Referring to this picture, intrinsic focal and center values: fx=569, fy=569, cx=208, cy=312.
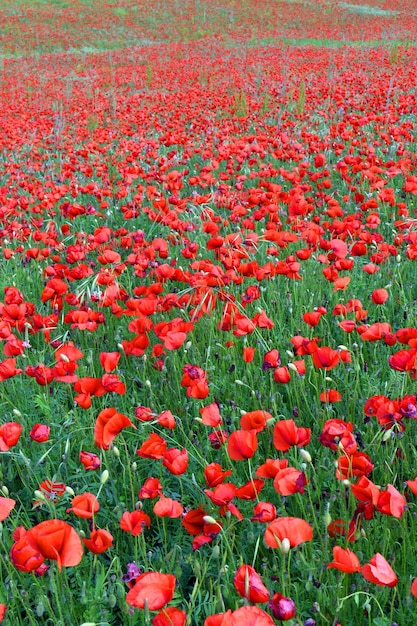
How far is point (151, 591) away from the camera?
1163 millimetres

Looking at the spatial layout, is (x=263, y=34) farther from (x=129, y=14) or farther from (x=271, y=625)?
(x=271, y=625)

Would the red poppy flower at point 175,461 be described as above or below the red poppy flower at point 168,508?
above

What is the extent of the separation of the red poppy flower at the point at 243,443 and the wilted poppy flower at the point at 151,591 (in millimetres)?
510

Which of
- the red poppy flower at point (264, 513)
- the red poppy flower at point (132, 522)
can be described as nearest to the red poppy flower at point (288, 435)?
the red poppy flower at point (264, 513)

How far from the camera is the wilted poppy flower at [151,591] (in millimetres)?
1157

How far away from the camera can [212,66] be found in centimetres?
1609

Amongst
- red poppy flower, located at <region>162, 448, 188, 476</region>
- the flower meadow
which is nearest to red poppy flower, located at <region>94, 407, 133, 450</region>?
the flower meadow

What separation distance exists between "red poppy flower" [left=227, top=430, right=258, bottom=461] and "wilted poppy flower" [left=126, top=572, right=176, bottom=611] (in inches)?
20.1

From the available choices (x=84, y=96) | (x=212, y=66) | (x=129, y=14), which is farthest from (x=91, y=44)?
(x=84, y=96)

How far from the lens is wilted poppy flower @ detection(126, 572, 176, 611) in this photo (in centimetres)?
116

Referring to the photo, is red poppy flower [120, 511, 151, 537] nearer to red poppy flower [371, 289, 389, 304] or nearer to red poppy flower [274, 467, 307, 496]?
red poppy flower [274, 467, 307, 496]

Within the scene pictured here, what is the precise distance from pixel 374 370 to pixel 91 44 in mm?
29490

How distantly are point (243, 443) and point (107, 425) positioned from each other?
1.35ft

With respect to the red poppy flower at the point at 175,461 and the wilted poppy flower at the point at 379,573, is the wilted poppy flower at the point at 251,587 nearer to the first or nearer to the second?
the wilted poppy flower at the point at 379,573
